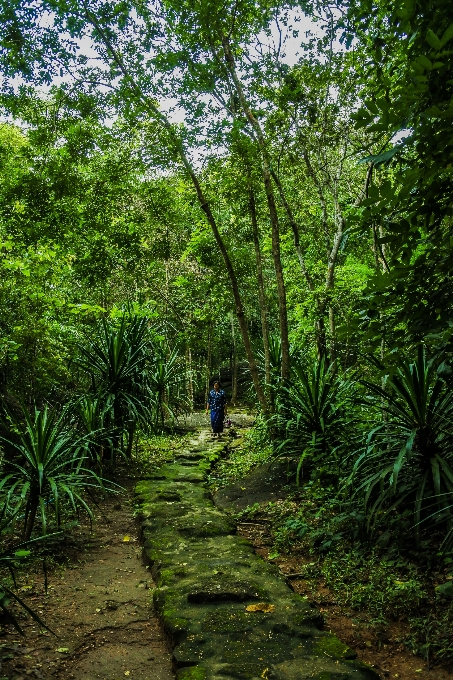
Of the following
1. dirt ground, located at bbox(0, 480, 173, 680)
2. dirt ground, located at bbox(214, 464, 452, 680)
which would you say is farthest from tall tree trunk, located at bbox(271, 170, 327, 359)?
dirt ground, located at bbox(0, 480, 173, 680)

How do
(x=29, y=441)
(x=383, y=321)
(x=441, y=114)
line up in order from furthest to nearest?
(x=29, y=441) → (x=383, y=321) → (x=441, y=114)

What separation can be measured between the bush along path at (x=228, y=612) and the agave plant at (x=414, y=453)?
99 cm

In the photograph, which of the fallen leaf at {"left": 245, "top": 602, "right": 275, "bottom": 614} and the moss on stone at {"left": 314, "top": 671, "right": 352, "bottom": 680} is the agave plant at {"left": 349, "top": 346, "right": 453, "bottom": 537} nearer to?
the fallen leaf at {"left": 245, "top": 602, "right": 275, "bottom": 614}

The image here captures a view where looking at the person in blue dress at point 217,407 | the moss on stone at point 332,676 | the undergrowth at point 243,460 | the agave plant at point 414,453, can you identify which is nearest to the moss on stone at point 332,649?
the moss on stone at point 332,676

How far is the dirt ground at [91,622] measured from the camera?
8.01 ft

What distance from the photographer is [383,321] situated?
2.05m

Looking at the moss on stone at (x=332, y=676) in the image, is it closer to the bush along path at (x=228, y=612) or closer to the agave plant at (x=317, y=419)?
the bush along path at (x=228, y=612)

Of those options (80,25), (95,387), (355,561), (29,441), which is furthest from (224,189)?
(355,561)

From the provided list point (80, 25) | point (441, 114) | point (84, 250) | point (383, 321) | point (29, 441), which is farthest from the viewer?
point (84, 250)

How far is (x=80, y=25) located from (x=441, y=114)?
6.07m

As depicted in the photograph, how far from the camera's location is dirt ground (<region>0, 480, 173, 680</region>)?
8.01 ft

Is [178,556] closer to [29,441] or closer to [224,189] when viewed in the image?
[29,441]

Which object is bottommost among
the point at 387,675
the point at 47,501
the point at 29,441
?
the point at 387,675

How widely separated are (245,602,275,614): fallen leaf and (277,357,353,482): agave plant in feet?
7.07
